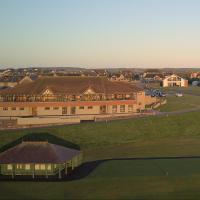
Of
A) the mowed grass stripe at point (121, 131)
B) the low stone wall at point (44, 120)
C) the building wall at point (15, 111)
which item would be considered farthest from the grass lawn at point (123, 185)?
the building wall at point (15, 111)

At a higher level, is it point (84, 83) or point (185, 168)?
point (84, 83)

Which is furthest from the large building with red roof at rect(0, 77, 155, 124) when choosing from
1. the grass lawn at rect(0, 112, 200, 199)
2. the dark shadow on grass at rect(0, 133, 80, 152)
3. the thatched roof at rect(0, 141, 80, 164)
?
the thatched roof at rect(0, 141, 80, 164)

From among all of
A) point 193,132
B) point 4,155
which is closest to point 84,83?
point 193,132

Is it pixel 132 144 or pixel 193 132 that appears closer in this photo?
pixel 132 144

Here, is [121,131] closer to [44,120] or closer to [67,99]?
[44,120]

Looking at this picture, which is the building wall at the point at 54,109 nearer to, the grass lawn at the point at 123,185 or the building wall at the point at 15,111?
the building wall at the point at 15,111

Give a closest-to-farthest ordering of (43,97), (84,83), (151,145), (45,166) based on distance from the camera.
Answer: (45,166), (151,145), (43,97), (84,83)

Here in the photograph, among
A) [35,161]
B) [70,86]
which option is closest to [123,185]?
[35,161]

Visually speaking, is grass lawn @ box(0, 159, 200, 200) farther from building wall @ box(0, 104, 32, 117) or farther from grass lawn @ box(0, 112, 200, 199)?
building wall @ box(0, 104, 32, 117)

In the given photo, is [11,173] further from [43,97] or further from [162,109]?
[162,109]
